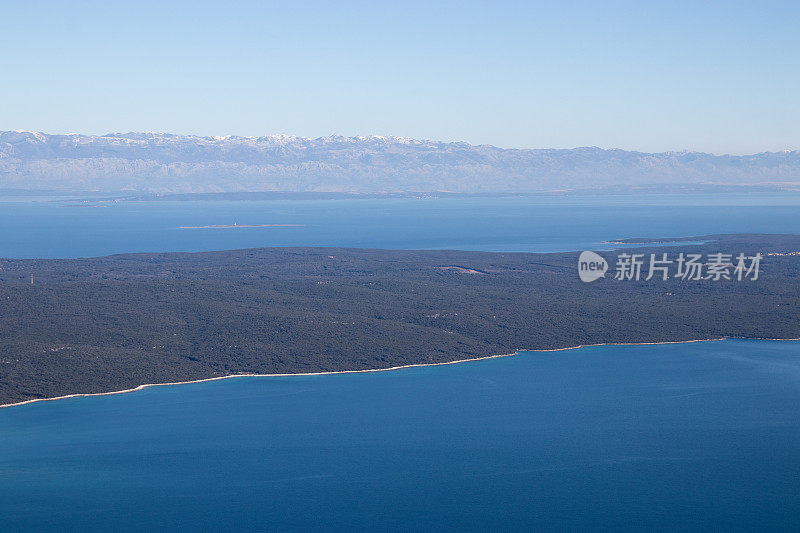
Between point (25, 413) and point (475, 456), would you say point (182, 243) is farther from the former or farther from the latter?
point (475, 456)

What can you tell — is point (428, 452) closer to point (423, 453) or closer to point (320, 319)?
point (423, 453)

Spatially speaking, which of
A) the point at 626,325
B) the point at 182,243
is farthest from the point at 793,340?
the point at 182,243

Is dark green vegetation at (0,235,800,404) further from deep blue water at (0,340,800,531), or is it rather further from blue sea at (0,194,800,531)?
deep blue water at (0,340,800,531)

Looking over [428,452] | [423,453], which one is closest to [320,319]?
[428,452]

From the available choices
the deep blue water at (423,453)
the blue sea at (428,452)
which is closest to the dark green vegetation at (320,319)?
the blue sea at (428,452)

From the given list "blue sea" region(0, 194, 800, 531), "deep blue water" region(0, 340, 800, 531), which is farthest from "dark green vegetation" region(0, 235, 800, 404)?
"deep blue water" region(0, 340, 800, 531)

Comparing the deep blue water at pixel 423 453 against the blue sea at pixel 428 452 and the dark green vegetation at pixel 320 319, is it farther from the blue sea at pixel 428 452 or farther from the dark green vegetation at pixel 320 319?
the dark green vegetation at pixel 320 319
